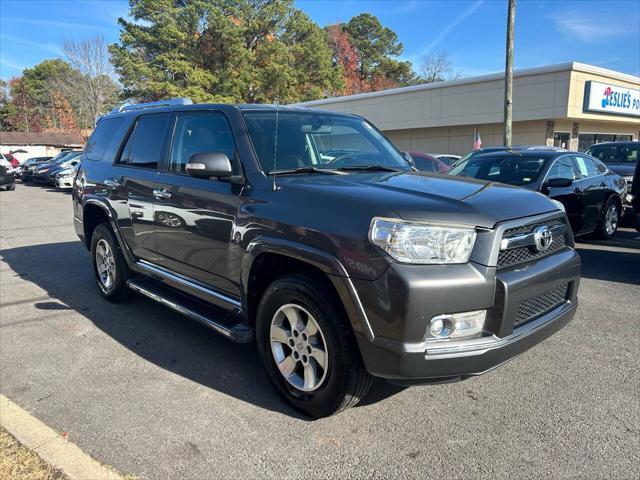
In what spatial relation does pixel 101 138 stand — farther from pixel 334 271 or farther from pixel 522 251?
pixel 522 251

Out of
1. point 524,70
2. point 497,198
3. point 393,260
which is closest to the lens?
point 393,260

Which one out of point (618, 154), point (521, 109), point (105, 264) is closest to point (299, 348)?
point (105, 264)

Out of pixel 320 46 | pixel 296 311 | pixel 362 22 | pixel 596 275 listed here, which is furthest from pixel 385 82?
pixel 296 311

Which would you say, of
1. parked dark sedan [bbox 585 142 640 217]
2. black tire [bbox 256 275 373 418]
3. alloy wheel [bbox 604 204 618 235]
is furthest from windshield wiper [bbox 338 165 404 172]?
parked dark sedan [bbox 585 142 640 217]

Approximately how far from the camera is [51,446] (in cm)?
285

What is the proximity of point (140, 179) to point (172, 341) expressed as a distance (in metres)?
1.52

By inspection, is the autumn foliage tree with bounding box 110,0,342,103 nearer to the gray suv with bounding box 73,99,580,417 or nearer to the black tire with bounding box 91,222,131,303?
the black tire with bounding box 91,222,131,303

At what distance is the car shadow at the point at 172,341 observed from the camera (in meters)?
→ 3.56

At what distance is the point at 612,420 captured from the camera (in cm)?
307

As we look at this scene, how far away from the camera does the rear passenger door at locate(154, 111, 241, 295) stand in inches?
141

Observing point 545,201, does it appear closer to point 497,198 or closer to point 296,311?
point 497,198

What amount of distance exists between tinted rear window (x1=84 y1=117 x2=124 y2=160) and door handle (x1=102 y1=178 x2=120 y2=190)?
1.56ft

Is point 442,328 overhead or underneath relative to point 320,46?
underneath

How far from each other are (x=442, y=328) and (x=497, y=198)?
958 mm
